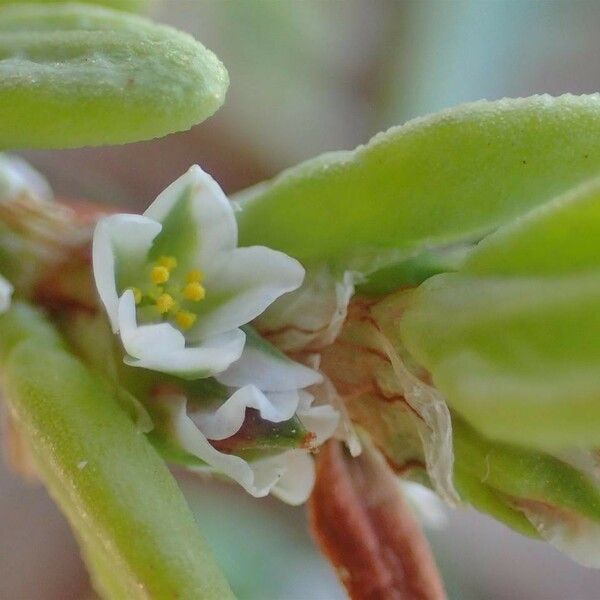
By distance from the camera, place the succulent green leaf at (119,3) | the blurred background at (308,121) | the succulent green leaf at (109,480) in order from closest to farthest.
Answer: the succulent green leaf at (109,480) < the succulent green leaf at (119,3) < the blurred background at (308,121)

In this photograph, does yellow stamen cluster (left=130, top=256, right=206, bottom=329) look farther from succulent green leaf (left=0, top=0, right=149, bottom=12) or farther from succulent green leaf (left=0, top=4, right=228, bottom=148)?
succulent green leaf (left=0, top=0, right=149, bottom=12)

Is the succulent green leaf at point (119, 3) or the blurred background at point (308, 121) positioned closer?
the succulent green leaf at point (119, 3)

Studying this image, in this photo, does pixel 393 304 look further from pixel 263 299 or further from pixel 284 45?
pixel 284 45

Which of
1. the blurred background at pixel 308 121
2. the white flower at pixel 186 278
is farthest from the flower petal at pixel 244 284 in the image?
the blurred background at pixel 308 121

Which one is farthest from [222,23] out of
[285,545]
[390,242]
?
[390,242]

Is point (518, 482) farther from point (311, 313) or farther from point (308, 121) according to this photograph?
point (308, 121)

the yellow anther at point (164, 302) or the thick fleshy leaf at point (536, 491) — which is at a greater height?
the yellow anther at point (164, 302)

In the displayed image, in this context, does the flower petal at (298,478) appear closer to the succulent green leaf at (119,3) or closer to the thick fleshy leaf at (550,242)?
the thick fleshy leaf at (550,242)
